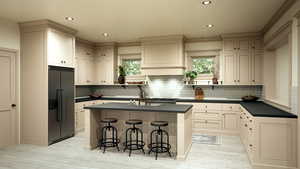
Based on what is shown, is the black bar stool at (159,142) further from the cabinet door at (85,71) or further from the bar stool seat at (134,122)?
the cabinet door at (85,71)

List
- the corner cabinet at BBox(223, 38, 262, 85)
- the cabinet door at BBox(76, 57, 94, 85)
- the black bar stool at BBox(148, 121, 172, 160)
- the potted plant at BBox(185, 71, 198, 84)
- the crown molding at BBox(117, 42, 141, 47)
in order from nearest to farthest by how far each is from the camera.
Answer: the black bar stool at BBox(148, 121, 172, 160)
the corner cabinet at BBox(223, 38, 262, 85)
the potted plant at BBox(185, 71, 198, 84)
the cabinet door at BBox(76, 57, 94, 85)
the crown molding at BBox(117, 42, 141, 47)

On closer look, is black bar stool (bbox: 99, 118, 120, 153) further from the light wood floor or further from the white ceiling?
the white ceiling

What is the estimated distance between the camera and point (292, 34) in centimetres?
309

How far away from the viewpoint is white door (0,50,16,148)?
418cm

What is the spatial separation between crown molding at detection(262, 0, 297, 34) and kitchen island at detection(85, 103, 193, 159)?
A: 7.70 feet

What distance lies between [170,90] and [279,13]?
3.47 m

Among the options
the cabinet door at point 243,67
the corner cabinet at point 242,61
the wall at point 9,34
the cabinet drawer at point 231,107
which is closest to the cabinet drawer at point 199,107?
the cabinet drawer at point 231,107

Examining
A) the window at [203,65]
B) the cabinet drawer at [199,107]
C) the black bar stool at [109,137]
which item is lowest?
the black bar stool at [109,137]

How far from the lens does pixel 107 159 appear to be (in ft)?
11.6

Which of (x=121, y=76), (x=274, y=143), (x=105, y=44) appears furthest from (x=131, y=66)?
(x=274, y=143)

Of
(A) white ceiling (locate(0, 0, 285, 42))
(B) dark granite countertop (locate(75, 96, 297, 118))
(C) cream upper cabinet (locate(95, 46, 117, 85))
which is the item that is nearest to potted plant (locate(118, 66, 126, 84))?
(C) cream upper cabinet (locate(95, 46, 117, 85))

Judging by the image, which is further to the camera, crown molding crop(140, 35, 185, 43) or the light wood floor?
crown molding crop(140, 35, 185, 43)

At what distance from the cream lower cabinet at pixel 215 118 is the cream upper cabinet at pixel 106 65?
2879mm

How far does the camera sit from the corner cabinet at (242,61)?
523 cm
